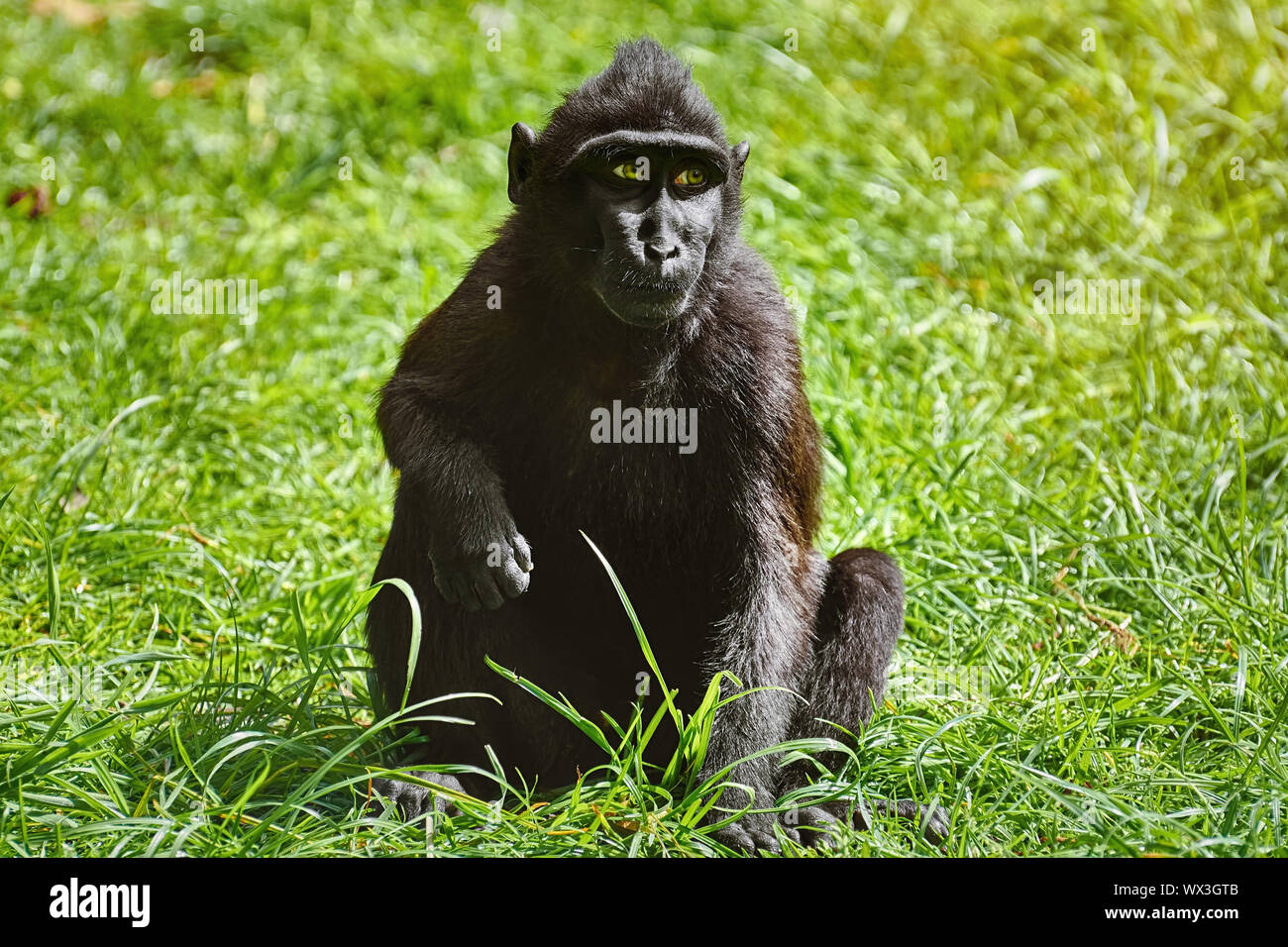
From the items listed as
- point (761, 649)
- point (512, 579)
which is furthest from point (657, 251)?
point (761, 649)

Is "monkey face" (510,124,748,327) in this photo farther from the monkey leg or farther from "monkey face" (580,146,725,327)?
the monkey leg

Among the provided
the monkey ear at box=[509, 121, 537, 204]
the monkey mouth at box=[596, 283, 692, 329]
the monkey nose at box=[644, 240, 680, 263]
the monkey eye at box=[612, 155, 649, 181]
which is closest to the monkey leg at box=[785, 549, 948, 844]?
the monkey mouth at box=[596, 283, 692, 329]

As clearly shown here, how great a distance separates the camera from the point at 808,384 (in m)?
6.92

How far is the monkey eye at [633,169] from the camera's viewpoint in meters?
4.40

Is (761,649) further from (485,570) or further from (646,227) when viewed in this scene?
(646,227)

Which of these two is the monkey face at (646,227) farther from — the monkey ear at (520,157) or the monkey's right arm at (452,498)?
the monkey's right arm at (452,498)

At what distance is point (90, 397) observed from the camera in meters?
6.86

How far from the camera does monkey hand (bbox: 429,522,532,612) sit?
174 inches

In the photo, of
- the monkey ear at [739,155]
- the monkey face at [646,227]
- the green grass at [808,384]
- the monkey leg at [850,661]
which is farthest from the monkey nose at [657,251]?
the green grass at [808,384]

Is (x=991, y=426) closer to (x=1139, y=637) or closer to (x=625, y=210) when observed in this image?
(x=1139, y=637)

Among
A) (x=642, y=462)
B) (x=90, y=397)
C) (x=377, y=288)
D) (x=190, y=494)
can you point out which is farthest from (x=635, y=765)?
(x=377, y=288)

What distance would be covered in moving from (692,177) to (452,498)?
127 centimetres

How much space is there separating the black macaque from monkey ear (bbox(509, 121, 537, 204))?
10 mm

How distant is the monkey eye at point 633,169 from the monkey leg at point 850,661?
157 cm
